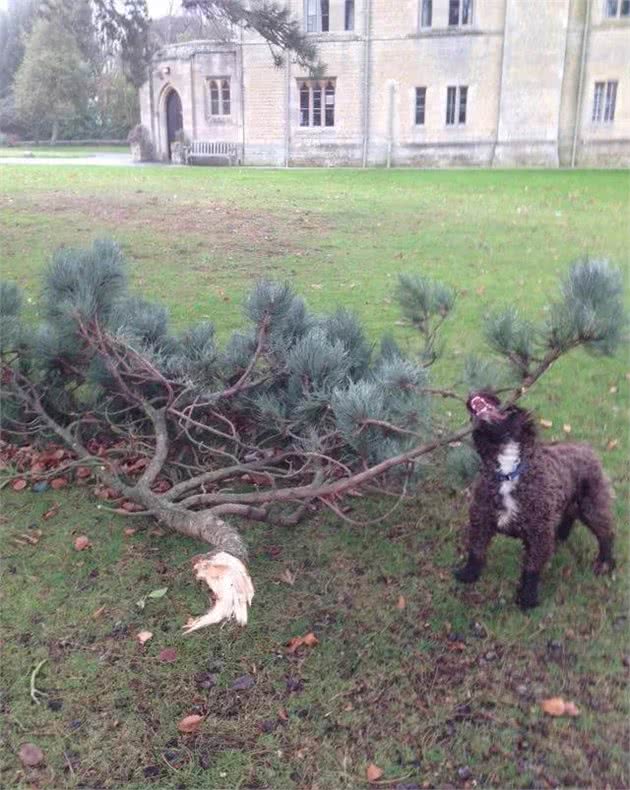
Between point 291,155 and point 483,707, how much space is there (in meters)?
25.0

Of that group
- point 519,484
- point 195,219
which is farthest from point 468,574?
point 195,219

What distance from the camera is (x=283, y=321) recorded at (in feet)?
12.7

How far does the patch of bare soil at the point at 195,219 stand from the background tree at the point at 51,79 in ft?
7.93

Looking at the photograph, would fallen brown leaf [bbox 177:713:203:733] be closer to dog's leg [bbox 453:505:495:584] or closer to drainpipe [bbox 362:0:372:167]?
dog's leg [bbox 453:505:495:584]

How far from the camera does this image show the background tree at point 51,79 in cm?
1048

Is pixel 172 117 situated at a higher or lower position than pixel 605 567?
higher

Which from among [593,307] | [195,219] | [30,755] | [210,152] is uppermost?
[210,152]

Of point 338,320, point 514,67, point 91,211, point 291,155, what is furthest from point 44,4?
point 514,67

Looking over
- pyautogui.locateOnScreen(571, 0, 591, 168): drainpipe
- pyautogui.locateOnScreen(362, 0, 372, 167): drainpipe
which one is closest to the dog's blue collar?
pyautogui.locateOnScreen(362, 0, 372, 167): drainpipe

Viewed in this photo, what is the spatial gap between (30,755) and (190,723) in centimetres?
54

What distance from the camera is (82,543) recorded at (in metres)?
3.70

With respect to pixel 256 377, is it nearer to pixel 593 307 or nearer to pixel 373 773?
pixel 593 307

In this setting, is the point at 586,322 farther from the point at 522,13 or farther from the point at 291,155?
the point at 522,13

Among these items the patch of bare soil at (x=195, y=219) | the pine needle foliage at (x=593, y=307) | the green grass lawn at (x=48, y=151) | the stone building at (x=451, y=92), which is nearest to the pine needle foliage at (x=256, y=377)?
the pine needle foliage at (x=593, y=307)
